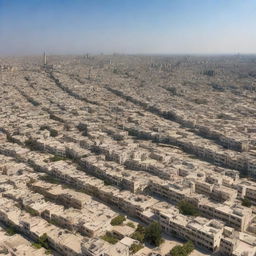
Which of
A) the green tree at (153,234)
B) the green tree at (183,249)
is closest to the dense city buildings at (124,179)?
the green tree at (153,234)

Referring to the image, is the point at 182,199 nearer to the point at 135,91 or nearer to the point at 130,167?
the point at 130,167

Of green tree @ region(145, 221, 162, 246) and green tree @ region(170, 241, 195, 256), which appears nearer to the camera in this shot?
green tree @ region(170, 241, 195, 256)

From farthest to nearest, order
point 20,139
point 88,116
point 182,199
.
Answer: point 88,116
point 20,139
point 182,199

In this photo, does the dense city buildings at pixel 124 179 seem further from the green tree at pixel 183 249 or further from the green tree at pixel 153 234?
the green tree at pixel 183 249

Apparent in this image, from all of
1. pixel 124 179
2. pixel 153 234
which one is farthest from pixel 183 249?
pixel 124 179

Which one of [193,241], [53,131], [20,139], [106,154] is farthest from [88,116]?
[193,241]

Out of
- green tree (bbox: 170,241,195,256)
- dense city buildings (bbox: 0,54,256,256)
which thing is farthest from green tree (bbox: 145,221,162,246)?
green tree (bbox: 170,241,195,256)

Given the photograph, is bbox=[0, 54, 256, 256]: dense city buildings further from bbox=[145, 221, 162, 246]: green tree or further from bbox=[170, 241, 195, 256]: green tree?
bbox=[170, 241, 195, 256]: green tree
